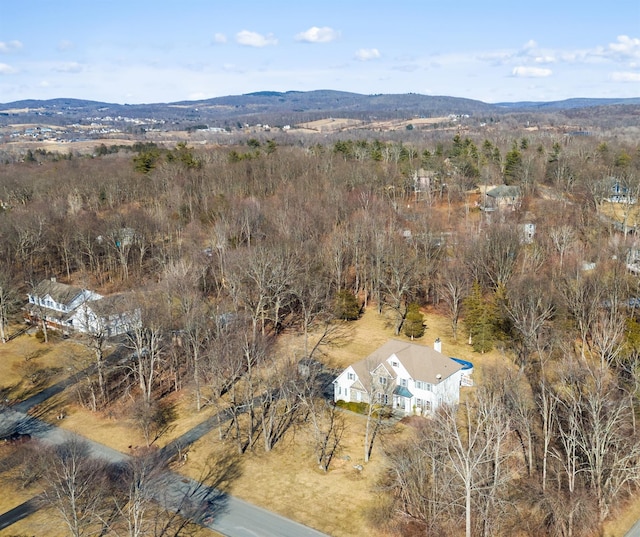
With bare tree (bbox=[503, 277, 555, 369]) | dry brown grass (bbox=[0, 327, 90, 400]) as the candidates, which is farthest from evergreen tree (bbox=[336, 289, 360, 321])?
dry brown grass (bbox=[0, 327, 90, 400])

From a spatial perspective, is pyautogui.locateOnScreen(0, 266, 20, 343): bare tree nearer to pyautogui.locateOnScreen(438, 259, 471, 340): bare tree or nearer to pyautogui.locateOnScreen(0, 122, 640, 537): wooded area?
pyautogui.locateOnScreen(0, 122, 640, 537): wooded area

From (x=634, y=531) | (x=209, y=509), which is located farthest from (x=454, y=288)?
(x=209, y=509)

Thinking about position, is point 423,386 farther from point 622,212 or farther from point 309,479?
point 622,212

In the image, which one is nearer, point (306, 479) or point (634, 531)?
point (634, 531)

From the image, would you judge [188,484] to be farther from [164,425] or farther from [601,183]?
[601,183]

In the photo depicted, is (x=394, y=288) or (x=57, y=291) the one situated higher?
(x=57, y=291)

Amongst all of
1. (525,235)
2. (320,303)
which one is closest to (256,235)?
(320,303)

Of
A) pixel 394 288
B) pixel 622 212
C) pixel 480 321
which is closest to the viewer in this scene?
pixel 480 321
